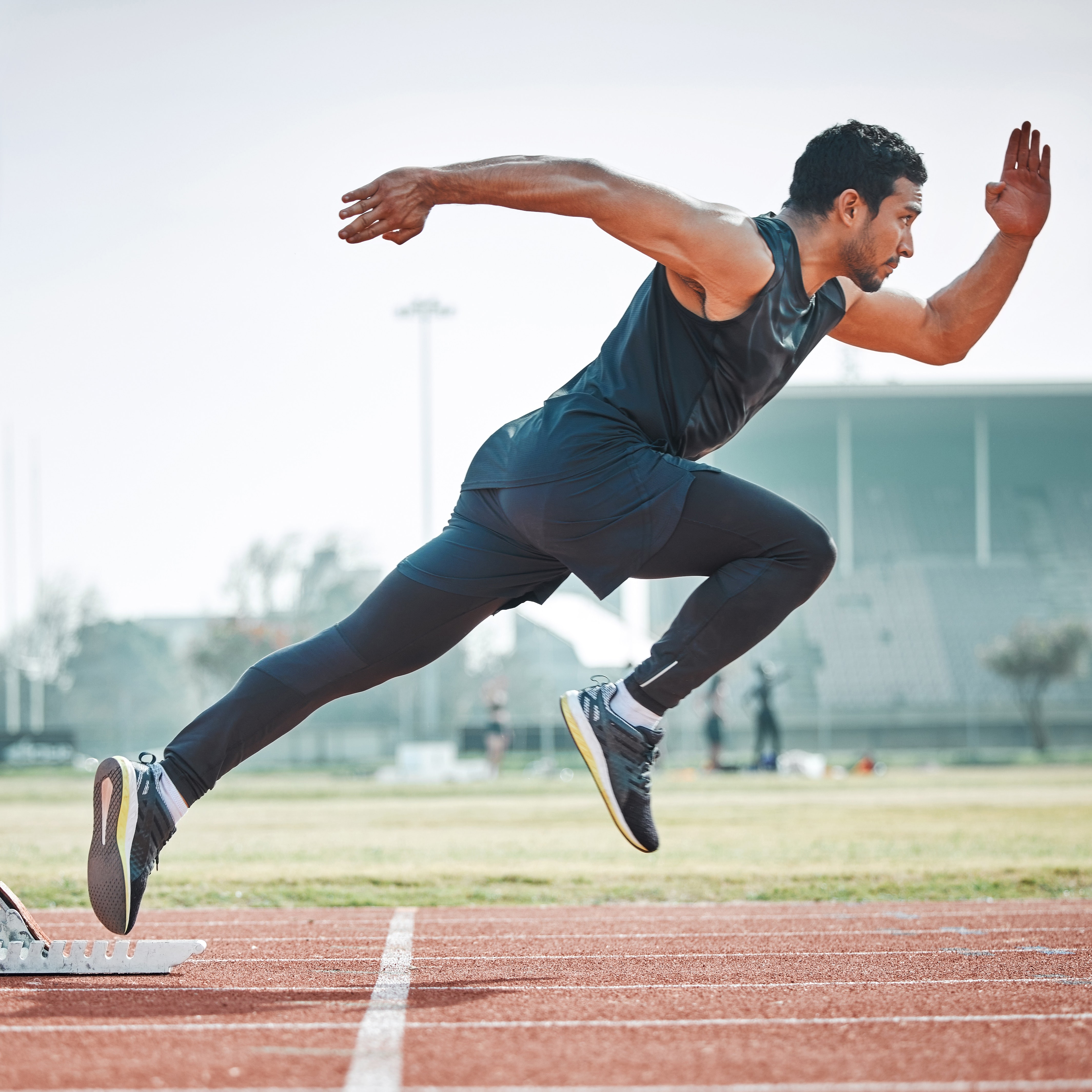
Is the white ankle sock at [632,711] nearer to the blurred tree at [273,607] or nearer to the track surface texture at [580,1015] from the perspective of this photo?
the track surface texture at [580,1015]

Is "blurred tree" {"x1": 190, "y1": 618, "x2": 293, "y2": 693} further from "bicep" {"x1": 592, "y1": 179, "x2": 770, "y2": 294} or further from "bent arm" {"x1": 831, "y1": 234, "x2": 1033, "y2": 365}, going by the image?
"bicep" {"x1": 592, "y1": 179, "x2": 770, "y2": 294}

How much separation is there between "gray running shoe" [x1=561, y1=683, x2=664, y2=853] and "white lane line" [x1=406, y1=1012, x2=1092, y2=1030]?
35.0 inches

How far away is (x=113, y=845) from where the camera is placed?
3.48m

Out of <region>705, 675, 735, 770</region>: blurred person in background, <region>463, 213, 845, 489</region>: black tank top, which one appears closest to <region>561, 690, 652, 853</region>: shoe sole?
<region>463, 213, 845, 489</region>: black tank top

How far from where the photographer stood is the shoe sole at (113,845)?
3461 mm

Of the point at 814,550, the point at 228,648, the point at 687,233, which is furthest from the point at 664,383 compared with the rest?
the point at 228,648

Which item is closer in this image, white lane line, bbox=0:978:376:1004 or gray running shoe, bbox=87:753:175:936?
white lane line, bbox=0:978:376:1004

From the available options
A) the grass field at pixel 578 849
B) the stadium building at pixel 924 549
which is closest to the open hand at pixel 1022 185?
the grass field at pixel 578 849

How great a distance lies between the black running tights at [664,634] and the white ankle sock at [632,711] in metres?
0.02

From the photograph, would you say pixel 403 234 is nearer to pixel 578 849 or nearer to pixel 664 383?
pixel 664 383

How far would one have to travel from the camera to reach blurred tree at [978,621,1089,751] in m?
43.3

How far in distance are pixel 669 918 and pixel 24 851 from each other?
5.98m

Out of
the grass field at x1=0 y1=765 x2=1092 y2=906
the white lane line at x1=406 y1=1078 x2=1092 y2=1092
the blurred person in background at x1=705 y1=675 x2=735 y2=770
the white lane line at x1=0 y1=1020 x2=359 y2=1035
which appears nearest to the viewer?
the white lane line at x1=406 y1=1078 x2=1092 y2=1092

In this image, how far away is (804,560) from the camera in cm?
360
